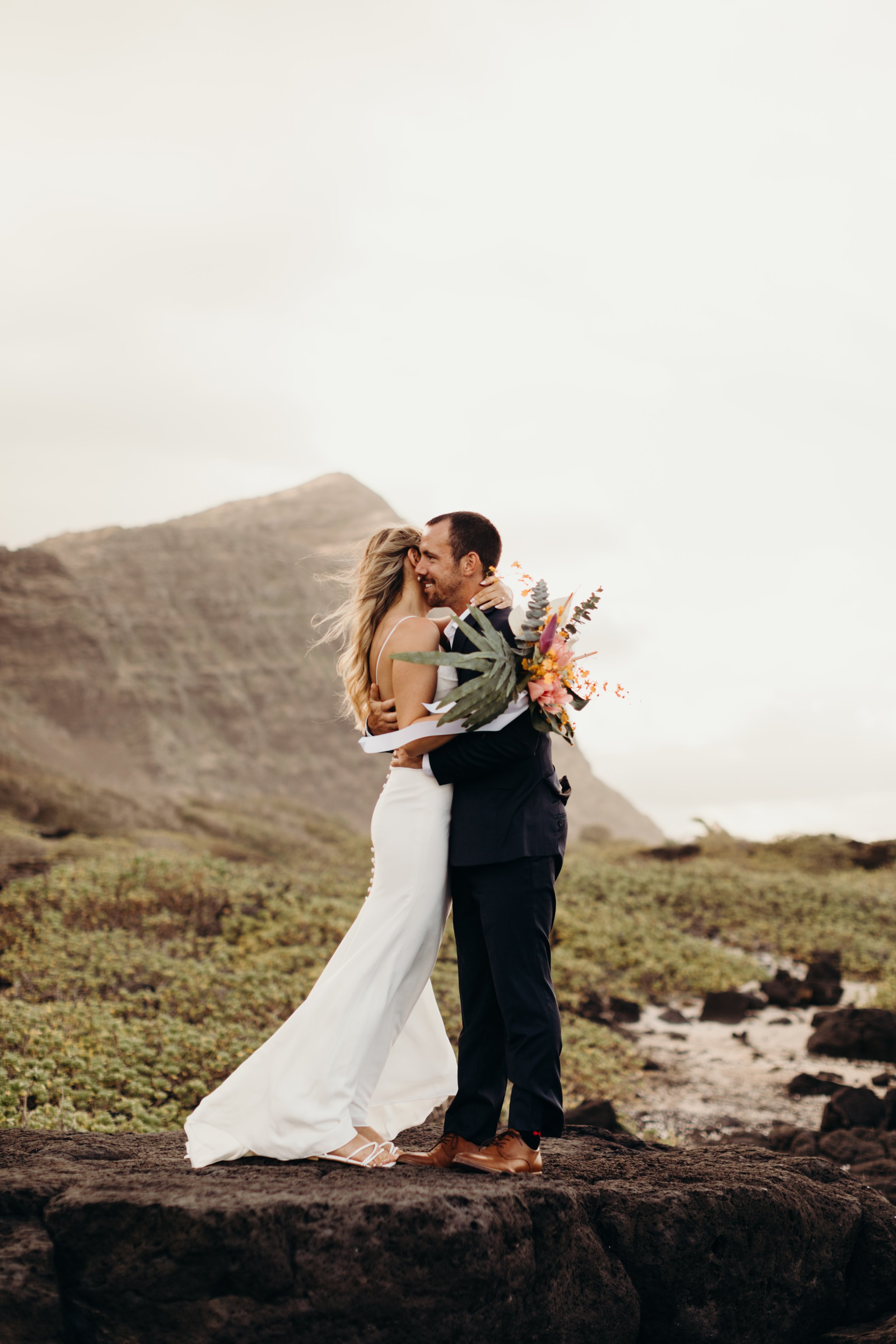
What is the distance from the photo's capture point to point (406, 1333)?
3312mm

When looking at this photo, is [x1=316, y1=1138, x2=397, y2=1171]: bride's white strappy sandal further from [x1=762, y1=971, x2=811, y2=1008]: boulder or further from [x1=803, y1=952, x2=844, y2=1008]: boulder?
[x1=803, y1=952, x2=844, y2=1008]: boulder

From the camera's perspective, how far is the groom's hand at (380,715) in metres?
4.39

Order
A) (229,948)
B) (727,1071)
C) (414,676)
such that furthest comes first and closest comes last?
(229,948)
(727,1071)
(414,676)

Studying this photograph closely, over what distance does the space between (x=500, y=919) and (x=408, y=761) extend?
2.47 feet

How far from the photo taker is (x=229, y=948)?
1137 cm

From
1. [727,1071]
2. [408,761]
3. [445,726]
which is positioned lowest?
[727,1071]

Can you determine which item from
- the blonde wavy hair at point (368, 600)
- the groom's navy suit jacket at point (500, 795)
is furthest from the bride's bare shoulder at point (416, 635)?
the blonde wavy hair at point (368, 600)

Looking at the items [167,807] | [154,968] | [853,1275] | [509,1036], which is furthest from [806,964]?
[167,807]

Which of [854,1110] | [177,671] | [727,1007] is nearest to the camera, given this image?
[854,1110]

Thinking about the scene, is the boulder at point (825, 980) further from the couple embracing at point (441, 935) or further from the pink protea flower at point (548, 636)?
the pink protea flower at point (548, 636)

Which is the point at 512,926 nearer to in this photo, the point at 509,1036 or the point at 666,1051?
the point at 509,1036

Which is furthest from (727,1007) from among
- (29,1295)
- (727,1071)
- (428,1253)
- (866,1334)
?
(29,1295)

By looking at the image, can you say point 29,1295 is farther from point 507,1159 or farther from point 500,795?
point 500,795

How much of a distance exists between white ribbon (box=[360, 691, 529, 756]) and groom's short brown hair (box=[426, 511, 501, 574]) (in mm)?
674
